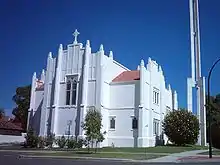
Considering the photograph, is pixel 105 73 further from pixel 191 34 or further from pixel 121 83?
pixel 191 34

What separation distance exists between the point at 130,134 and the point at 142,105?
172 inches

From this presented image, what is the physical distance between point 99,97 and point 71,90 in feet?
16.7

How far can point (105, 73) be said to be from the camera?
154 feet

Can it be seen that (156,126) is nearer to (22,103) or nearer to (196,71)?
(196,71)

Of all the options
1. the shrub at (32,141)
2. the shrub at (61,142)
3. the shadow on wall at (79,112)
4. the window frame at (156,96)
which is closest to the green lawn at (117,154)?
the shrub at (61,142)

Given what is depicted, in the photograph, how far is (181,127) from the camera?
4812cm

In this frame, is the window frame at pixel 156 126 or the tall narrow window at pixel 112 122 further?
the window frame at pixel 156 126

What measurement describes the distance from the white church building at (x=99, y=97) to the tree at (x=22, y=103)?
82.5ft

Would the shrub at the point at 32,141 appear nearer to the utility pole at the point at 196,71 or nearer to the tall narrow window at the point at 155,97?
the tall narrow window at the point at 155,97

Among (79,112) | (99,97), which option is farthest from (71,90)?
(99,97)

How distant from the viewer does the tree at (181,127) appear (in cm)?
4794

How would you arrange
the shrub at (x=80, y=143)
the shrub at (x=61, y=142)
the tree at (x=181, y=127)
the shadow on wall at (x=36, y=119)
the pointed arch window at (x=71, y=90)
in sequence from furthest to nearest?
the shadow on wall at (x=36, y=119) < the tree at (x=181, y=127) < the pointed arch window at (x=71, y=90) < the shrub at (x=61, y=142) < the shrub at (x=80, y=143)

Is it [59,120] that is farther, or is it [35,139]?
[59,120]

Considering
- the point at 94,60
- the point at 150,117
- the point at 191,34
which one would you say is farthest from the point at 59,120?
A: the point at 191,34
